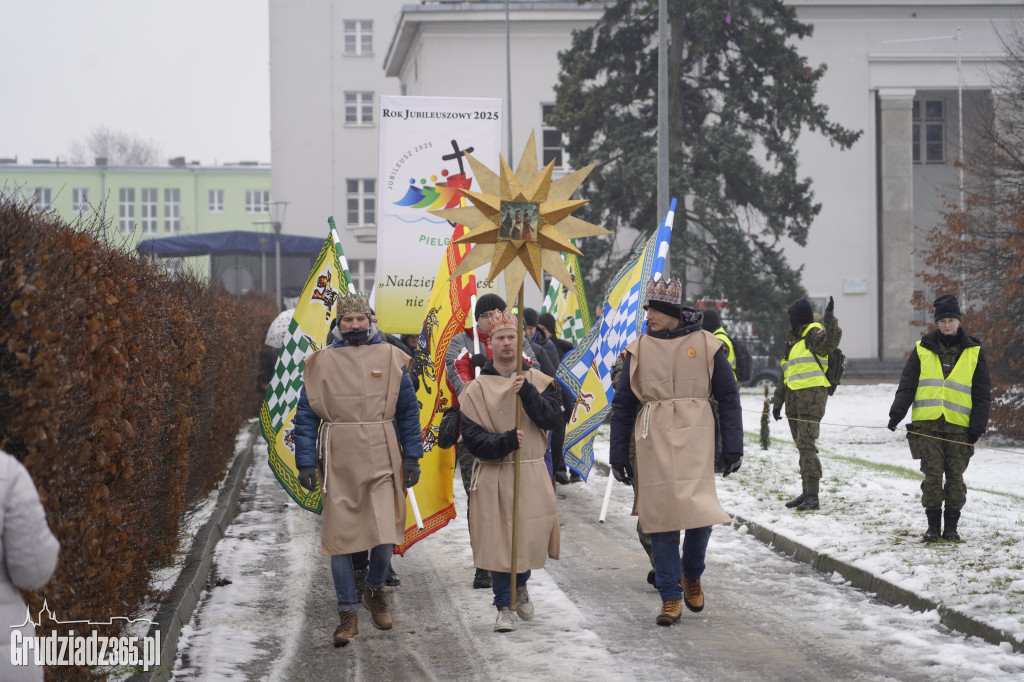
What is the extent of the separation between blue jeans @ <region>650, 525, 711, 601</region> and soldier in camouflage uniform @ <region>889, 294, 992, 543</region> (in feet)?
9.20

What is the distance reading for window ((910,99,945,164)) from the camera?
162 feet

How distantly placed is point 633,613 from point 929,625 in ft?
6.16

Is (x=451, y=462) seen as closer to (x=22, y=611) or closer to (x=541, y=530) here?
(x=541, y=530)

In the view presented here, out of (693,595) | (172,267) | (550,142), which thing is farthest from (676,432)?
(550,142)

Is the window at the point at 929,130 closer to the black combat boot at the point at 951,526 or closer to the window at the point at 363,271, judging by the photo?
the window at the point at 363,271

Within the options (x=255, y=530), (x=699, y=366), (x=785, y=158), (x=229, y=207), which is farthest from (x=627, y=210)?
(x=229, y=207)

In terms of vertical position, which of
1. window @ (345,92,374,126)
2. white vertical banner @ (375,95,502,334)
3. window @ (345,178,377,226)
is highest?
window @ (345,92,374,126)

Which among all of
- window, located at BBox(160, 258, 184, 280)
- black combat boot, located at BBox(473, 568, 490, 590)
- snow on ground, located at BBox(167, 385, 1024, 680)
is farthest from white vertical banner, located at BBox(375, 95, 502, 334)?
black combat boot, located at BBox(473, 568, 490, 590)

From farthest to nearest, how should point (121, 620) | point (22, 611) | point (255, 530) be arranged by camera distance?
point (255, 530) < point (121, 620) < point (22, 611)

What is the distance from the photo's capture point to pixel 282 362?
33.3 ft

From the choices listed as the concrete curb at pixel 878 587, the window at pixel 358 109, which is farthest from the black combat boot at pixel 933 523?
the window at pixel 358 109

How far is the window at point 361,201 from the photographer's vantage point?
191 ft

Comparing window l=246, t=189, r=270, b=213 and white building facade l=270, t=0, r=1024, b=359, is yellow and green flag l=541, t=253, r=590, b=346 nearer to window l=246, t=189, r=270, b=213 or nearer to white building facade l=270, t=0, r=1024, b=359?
white building facade l=270, t=0, r=1024, b=359

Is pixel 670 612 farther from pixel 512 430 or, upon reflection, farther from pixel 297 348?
pixel 297 348
